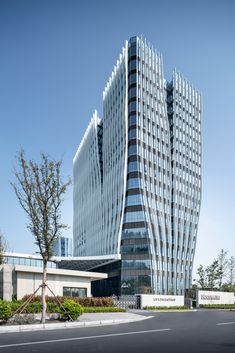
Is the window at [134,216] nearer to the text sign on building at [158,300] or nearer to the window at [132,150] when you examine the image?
the window at [132,150]

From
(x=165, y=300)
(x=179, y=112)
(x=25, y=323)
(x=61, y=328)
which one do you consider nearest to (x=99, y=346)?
(x=61, y=328)

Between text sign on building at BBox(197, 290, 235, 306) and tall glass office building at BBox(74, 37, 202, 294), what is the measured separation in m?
20.9

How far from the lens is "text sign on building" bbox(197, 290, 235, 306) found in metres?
62.2

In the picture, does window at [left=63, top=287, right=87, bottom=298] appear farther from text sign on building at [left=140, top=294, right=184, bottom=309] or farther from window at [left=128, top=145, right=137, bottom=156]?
window at [left=128, top=145, right=137, bottom=156]

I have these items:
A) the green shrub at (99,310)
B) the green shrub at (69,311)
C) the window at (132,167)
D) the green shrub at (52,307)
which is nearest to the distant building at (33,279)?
the green shrub at (99,310)

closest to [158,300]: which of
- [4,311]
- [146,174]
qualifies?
[4,311]

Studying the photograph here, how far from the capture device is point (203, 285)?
Result: 313 ft

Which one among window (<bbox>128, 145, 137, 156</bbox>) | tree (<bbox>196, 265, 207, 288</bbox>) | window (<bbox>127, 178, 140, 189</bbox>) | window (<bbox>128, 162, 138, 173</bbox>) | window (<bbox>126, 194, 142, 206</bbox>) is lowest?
tree (<bbox>196, 265, 207, 288</bbox>)

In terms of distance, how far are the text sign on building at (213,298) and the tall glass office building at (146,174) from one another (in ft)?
68.5

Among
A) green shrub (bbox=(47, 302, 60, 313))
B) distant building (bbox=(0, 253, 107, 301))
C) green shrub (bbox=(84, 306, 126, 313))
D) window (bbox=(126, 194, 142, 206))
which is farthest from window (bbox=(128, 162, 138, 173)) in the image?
green shrub (bbox=(47, 302, 60, 313))

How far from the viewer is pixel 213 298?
6438cm

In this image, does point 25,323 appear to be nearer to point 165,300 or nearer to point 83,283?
point 83,283

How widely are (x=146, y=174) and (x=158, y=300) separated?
4207 cm

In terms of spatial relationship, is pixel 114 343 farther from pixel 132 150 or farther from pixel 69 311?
pixel 132 150
